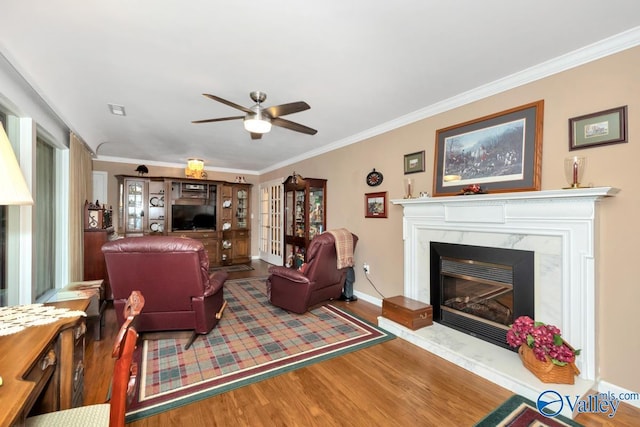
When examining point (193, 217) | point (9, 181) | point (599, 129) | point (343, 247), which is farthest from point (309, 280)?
point (193, 217)

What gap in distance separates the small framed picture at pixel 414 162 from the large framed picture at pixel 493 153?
0.22 metres

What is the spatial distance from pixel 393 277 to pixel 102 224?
4.42 meters

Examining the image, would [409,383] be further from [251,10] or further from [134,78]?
[134,78]

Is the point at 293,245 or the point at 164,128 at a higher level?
the point at 164,128

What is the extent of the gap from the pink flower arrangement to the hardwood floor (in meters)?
0.36

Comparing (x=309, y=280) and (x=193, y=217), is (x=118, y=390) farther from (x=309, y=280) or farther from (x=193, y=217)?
(x=193, y=217)

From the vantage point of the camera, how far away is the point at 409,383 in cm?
216

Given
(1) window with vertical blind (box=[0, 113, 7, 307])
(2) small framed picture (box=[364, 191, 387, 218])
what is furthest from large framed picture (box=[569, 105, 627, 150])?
(1) window with vertical blind (box=[0, 113, 7, 307])

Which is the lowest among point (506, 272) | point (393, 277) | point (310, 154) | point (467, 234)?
point (393, 277)

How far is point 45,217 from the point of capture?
317cm

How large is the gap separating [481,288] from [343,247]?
5.37 ft

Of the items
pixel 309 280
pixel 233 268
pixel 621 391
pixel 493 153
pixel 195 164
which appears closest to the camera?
pixel 621 391

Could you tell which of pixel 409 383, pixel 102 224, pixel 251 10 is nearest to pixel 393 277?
pixel 409 383

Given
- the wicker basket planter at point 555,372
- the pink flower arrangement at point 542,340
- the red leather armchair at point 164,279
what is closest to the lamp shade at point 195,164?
the red leather armchair at point 164,279
